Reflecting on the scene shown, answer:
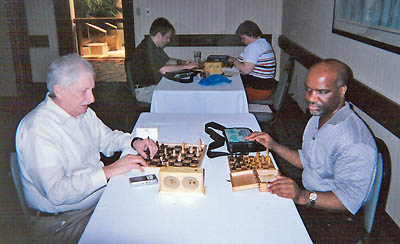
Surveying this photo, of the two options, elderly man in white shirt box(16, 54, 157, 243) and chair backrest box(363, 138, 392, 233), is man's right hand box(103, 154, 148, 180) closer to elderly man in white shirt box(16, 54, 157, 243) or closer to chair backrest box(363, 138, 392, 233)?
elderly man in white shirt box(16, 54, 157, 243)

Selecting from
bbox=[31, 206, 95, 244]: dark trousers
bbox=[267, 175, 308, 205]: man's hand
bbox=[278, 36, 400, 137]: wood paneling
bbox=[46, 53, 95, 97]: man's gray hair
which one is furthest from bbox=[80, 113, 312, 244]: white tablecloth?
bbox=[278, 36, 400, 137]: wood paneling

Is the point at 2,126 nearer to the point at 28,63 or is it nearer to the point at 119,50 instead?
the point at 28,63

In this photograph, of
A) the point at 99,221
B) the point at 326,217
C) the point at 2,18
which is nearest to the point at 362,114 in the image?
the point at 326,217

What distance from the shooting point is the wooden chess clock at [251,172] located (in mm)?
1526

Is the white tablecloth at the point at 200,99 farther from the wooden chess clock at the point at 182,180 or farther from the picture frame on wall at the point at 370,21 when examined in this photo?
the wooden chess clock at the point at 182,180

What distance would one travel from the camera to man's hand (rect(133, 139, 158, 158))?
1.81 metres

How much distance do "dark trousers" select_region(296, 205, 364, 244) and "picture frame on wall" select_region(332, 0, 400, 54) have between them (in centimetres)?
120

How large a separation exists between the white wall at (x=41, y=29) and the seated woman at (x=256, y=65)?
3558mm

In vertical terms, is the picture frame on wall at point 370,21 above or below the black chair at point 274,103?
above

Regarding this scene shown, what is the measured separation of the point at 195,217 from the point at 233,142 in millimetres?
623

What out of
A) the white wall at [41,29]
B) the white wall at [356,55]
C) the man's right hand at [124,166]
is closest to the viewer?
the man's right hand at [124,166]

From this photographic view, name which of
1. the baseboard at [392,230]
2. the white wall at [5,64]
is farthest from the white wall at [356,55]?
the white wall at [5,64]

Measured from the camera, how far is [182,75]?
3.52m

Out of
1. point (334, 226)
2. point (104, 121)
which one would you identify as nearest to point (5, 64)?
point (104, 121)
